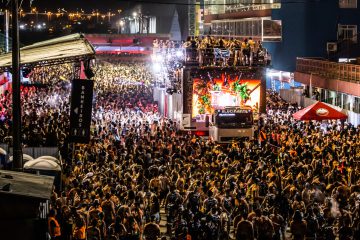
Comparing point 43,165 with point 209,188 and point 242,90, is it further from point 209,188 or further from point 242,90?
point 242,90

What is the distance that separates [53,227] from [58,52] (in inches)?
338

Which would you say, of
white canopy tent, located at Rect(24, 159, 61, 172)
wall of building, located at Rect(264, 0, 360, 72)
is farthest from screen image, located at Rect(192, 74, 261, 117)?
wall of building, located at Rect(264, 0, 360, 72)

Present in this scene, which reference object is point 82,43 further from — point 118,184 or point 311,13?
point 311,13

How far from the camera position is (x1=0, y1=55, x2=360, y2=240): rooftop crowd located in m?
12.7

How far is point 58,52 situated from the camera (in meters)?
19.6

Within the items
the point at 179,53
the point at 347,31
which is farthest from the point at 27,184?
the point at 347,31

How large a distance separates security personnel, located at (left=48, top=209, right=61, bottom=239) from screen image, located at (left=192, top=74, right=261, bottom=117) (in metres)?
19.1

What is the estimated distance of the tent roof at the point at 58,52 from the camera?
17.6 metres

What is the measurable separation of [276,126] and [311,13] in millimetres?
20690

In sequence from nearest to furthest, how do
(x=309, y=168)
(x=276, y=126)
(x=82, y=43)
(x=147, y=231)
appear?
(x=147, y=231), (x=309, y=168), (x=82, y=43), (x=276, y=126)

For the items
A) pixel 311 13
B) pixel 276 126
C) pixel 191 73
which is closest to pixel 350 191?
pixel 276 126

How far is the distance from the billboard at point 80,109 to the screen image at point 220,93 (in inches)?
549

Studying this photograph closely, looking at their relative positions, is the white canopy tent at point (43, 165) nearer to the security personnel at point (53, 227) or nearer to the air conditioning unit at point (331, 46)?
the security personnel at point (53, 227)

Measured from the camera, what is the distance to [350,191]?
1550 cm
